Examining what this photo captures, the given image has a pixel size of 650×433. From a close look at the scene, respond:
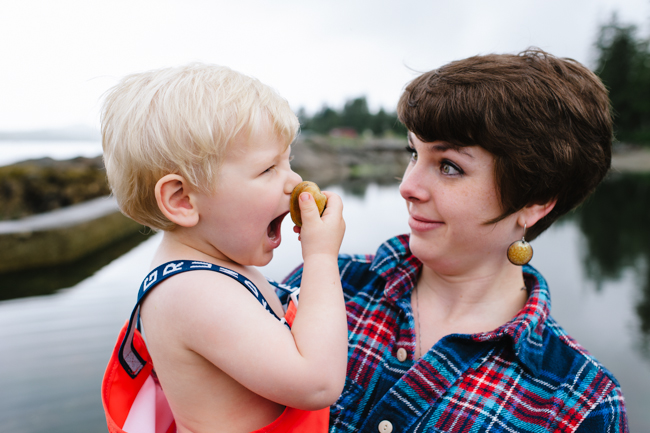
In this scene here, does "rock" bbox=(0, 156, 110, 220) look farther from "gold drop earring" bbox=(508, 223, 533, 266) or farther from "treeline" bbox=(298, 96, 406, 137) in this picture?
"treeline" bbox=(298, 96, 406, 137)

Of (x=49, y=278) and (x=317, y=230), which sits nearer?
(x=317, y=230)

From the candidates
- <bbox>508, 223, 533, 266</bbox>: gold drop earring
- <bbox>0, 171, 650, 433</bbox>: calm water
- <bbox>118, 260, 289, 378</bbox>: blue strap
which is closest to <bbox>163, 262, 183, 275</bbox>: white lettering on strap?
<bbox>118, 260, 289, 378</bbox>: blue strap

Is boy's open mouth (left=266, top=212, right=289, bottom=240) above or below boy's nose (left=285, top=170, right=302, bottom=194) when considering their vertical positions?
below

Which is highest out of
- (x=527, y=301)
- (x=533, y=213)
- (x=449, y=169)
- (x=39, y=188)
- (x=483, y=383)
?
(x=449, y=169)

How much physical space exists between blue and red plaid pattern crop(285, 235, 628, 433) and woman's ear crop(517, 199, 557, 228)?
253 millimetres

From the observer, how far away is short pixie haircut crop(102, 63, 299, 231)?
3.46ft

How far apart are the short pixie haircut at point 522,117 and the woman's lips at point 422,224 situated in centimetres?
21

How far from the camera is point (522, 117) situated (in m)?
1.31

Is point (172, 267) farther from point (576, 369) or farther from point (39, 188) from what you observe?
point (39, 188)

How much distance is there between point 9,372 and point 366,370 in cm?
376

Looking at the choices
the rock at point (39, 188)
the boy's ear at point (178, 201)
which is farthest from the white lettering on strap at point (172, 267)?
the rock at point (39, 188)

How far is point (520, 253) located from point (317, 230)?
2.62 feet

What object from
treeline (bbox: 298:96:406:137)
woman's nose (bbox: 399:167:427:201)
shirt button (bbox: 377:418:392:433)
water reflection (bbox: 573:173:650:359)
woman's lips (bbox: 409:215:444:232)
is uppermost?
woman's nose (bbox: 399:167:427:201)

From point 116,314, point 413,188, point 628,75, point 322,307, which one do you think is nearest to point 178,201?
point 322,307
